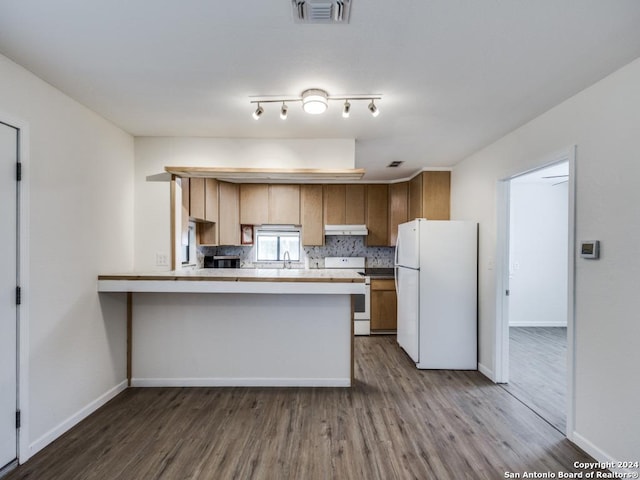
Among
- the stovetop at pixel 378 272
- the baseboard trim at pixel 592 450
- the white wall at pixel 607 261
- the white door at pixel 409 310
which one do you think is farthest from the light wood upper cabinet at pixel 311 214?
the baseboard trim at pixel 592 450

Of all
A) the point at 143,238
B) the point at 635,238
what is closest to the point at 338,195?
the point at 143,238

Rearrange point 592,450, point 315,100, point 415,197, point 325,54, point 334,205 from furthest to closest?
point 334,205 < point 415,197 < point 315,100 < point 592,450 < point 325,54

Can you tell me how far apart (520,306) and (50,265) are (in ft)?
20.3

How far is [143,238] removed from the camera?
3.16 meters

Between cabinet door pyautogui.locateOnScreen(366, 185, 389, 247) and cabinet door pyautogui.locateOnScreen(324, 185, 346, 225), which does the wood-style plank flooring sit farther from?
cabinet door pyautogui.locateOnScreen(324, 185, 346, 225)

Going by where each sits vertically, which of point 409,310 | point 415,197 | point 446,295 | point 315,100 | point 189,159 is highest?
point 315,100

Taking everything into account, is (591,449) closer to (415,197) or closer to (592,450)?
(592,450)

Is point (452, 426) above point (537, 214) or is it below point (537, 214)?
below

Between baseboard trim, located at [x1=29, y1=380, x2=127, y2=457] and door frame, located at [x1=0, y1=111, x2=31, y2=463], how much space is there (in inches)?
3.2

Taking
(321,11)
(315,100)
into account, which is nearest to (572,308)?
(315,100)

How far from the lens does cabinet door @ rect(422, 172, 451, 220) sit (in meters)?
4.29

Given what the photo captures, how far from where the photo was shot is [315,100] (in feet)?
7.25

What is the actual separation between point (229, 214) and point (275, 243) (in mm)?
913

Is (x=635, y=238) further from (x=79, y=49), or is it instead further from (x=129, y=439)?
(x=129, y=439)
